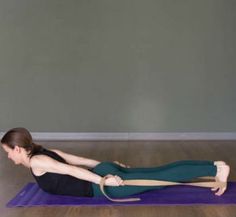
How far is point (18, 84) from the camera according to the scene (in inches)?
247

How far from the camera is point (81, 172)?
2.80 meters

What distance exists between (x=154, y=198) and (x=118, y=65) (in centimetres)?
345

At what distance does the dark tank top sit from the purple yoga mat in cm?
6

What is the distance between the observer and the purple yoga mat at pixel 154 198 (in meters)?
2.96

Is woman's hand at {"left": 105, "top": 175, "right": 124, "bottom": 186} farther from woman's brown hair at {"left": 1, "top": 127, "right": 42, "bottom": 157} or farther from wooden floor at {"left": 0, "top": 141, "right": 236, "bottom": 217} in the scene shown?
woman's brown hair at {"left": 1, "top": 127, "right": 42, "bottom": 157}

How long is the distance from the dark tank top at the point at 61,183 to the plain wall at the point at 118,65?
326 centimetres

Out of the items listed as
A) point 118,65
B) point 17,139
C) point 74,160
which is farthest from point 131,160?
point 17,139

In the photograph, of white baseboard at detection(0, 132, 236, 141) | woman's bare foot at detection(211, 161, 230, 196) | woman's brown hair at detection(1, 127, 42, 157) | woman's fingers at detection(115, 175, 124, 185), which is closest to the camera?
woman's brown hair at detection(1, 127, 42, 157)

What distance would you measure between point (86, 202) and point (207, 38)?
13.0 feet

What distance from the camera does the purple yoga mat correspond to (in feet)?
9.70

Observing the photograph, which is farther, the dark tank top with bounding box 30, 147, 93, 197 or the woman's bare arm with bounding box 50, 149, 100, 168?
the woman's bare arm with bounding box 50, 149, 100, 168

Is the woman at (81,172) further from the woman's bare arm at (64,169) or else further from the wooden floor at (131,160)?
the wooden floor at (131,160)

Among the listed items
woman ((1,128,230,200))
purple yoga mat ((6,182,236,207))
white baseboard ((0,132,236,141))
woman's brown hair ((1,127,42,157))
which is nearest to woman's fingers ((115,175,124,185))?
woman ((1,128,230,200))

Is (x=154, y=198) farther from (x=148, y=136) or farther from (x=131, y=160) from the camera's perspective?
(x=148, y=136)
